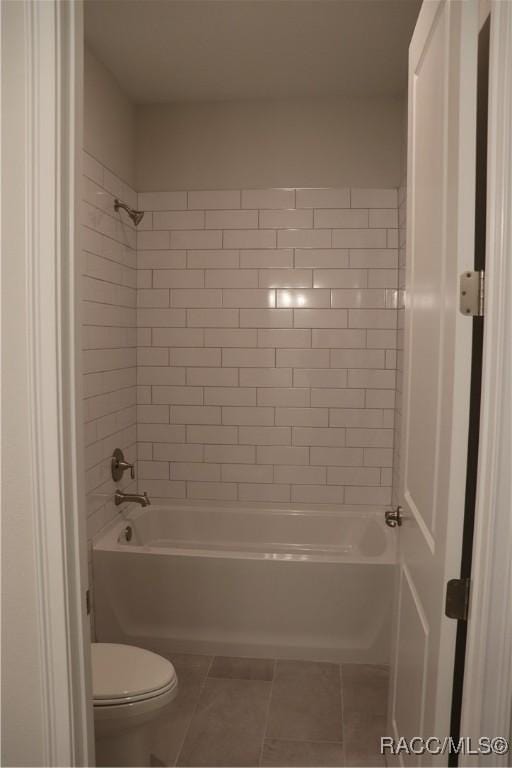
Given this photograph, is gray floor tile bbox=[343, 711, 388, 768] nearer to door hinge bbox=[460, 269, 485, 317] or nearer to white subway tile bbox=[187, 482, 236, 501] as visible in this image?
white subway tile bbox=[187, 482, 236, 501]

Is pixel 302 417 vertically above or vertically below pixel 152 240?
below

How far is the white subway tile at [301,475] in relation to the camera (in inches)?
135

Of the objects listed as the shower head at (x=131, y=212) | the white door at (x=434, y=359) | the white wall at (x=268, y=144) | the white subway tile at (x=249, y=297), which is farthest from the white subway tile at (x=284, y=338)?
the white door at (x=434, y=359)

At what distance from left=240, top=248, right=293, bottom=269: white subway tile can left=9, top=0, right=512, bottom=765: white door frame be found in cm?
234

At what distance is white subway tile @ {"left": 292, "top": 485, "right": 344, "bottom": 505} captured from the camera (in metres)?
3.44

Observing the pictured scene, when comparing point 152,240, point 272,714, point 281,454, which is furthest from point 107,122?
point 272,714

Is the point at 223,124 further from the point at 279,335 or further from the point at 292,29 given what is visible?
the point at 279,335

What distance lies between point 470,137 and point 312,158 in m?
2.40

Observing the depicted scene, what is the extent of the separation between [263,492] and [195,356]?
951mm

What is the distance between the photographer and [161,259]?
3.47 m

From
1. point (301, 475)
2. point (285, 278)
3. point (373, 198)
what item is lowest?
point (301, 475)

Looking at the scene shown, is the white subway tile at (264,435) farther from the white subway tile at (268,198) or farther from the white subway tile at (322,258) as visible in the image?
the white subway tile at (268,198)

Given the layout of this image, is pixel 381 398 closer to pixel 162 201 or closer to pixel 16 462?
pixel 162 201

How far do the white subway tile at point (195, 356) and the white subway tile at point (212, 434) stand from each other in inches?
15.5
